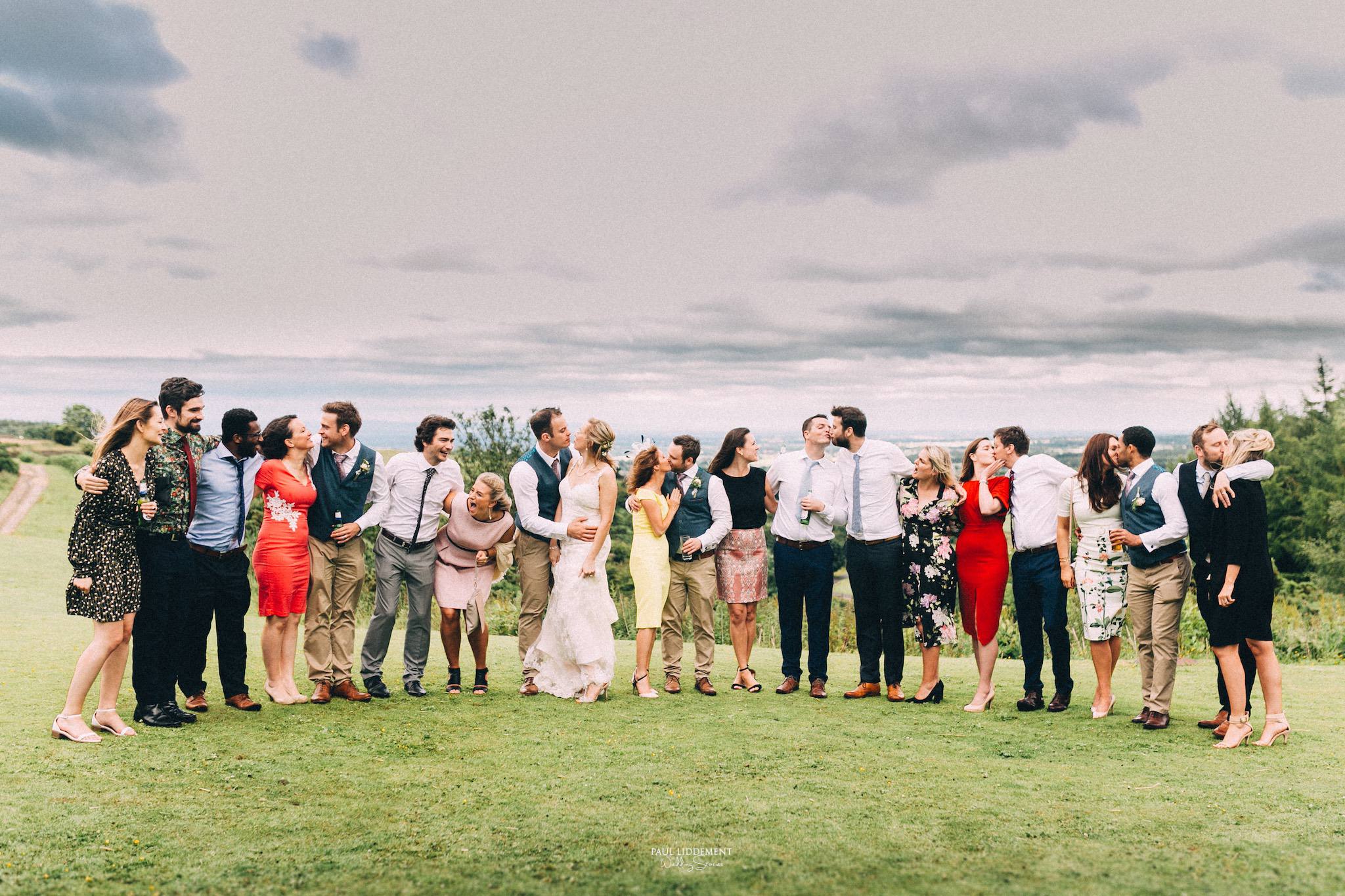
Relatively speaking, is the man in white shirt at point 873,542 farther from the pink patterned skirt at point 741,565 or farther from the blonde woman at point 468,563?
the blonde woman at point 468,563

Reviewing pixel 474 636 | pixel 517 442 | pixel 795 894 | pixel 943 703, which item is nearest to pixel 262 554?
pixel 474 636

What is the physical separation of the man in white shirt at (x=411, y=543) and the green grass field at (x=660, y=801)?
33 cm

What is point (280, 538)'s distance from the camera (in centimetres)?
667

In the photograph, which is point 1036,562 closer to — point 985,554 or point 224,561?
point 985,554

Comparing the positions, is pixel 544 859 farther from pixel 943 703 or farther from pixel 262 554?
pixel 943 703

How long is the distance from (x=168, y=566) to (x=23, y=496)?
68.7 metres

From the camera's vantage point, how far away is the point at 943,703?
24.6 feet

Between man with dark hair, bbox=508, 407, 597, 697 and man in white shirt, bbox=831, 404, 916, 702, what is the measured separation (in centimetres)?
215

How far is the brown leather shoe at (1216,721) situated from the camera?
255 inches

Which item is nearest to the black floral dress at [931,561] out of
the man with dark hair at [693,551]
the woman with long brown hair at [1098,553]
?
the woman with long brown hair at [1098,553]

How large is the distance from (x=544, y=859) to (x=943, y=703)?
14.4 feet

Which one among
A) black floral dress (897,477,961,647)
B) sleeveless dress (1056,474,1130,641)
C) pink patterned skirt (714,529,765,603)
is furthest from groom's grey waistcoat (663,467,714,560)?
sleeveless dress (1056,474,1130,641)

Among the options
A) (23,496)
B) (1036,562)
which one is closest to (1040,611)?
(1036,562)

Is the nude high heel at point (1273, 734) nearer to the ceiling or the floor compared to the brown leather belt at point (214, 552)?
nearer to the floor
